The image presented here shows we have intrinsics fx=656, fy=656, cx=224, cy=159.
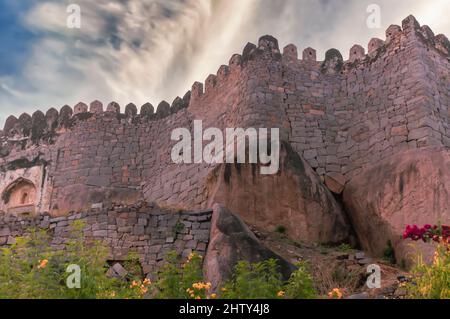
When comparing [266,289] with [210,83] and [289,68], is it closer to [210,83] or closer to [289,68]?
[289,68]

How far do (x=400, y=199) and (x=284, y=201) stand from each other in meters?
2.42

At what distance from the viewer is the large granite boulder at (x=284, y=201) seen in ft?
45.3

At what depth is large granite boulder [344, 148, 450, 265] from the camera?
12.8 metres

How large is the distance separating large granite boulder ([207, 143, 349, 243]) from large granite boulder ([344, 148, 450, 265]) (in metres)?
0.52

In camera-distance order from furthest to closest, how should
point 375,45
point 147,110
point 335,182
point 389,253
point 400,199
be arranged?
point 147,110 < point 375,45 < point 335,182 < point 400,199 < point 389,253

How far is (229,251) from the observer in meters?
10.8

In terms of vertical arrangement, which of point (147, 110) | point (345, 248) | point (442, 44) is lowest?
point (345, 248)

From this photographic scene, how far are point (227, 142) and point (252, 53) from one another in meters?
2.86

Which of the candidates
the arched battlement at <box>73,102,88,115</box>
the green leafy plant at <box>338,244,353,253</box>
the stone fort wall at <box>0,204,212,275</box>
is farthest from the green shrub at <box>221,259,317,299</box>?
the arched battlement at <box>73,102,88,115</box>

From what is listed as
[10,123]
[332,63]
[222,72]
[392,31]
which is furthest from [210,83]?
[10,123]

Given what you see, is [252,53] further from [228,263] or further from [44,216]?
[228,263]

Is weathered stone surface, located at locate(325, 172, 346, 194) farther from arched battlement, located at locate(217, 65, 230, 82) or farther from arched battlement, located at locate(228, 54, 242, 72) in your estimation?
arched battlement, located at locate(217, 65, 230, 82)

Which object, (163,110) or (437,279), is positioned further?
(163,110)

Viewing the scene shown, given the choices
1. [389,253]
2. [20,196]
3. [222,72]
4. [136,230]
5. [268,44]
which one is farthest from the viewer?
[20,196]
